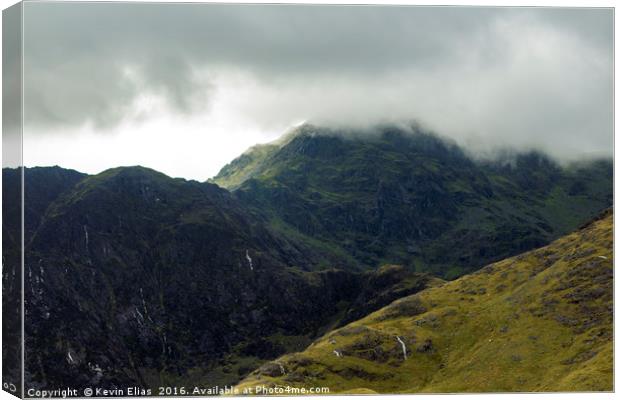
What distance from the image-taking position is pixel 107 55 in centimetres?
14825

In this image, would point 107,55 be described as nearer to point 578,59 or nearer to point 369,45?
point 369,45

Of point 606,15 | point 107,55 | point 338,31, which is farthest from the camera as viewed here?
point 107,55

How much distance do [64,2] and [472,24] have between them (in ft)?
191

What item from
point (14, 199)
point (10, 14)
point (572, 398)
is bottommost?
point (572, 398)

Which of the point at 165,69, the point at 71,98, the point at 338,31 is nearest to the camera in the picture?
the point at 338,31

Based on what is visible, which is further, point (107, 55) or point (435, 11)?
point (107, 55)

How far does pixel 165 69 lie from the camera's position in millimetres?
166375

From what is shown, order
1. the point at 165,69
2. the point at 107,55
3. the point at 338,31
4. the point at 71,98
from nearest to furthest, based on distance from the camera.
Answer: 1. the point at 338,31
2. the point at 107,55
3. the point at 165,69
4. the point at 71,98

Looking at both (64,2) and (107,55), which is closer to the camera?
(64,2)

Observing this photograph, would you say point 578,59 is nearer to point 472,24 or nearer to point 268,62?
point 472,24

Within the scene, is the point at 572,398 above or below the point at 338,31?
below

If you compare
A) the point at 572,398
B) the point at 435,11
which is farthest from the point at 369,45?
the point at 572,398

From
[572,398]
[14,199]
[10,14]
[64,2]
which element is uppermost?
[64,2]

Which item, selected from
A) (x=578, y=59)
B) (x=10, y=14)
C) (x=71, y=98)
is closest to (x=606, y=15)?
(x=578, y=59)
